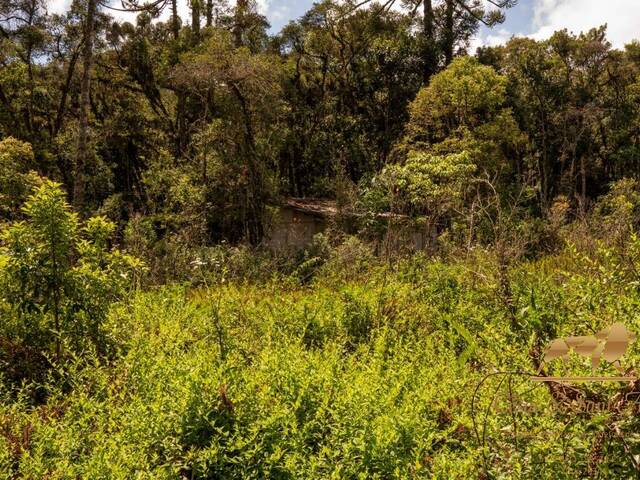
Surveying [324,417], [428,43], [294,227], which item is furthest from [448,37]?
[324,417]

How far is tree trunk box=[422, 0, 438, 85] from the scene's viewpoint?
19625mm

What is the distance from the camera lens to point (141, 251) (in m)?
9.99

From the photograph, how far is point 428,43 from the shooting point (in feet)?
64.0

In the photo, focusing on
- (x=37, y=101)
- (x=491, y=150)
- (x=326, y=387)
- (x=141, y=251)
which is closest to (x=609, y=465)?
(x=326, y=387)

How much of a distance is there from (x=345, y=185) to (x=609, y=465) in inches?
519

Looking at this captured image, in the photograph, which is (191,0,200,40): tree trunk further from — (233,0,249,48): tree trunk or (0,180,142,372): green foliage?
A: (0,180,142,372): green foliage

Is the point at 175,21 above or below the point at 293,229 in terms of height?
above

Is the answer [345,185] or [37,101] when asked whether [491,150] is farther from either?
[37,101]

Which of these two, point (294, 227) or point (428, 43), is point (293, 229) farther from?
point (428, 43)

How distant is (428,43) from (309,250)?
11.1 meters

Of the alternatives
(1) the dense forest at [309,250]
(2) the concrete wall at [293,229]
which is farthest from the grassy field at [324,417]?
(2) the concrete wall at [293,229]

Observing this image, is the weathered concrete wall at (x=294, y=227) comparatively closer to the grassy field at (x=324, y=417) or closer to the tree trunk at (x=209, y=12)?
the tree trunk at (x=209, y=12)

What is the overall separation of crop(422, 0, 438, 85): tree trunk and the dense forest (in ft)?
0.31

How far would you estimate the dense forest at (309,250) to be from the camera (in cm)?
246
